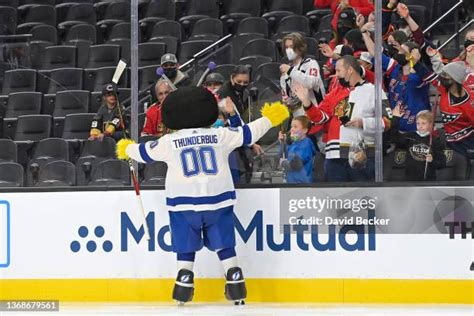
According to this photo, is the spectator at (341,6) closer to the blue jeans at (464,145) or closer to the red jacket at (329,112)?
the red jacket at (329,112)

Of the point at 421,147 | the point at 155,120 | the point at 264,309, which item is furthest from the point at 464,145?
the point at 155,120

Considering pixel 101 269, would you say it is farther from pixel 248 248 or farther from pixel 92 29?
pixel 92 29

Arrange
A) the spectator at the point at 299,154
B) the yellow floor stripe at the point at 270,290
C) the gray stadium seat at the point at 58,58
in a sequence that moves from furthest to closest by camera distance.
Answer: the gray stadium seat at the point at 58,58 → the spectator at the point at 299,154 → the yellow floor stripe at the point at 270,290

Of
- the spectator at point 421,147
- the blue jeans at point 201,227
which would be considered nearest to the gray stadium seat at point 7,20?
the blue jeans at point 201,227

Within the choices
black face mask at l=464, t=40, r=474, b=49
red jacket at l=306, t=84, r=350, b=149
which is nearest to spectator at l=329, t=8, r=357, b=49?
red jacket at l=306, t=84, r=350, b=149

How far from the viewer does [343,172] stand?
30.0 feet

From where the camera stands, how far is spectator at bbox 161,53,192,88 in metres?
9.55

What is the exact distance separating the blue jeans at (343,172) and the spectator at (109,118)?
1449 mm

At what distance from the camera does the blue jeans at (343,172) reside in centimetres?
912

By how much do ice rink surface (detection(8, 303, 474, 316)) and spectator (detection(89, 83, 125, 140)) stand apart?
1185 mm

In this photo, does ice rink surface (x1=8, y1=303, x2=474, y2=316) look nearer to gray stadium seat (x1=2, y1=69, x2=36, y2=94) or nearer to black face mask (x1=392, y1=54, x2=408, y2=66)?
black face mask (x1=392, y1=54, x2=408, y2=66)

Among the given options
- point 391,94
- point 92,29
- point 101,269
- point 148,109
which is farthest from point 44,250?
point 391,94

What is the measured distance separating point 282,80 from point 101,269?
1.79 meters

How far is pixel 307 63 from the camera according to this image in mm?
9305
